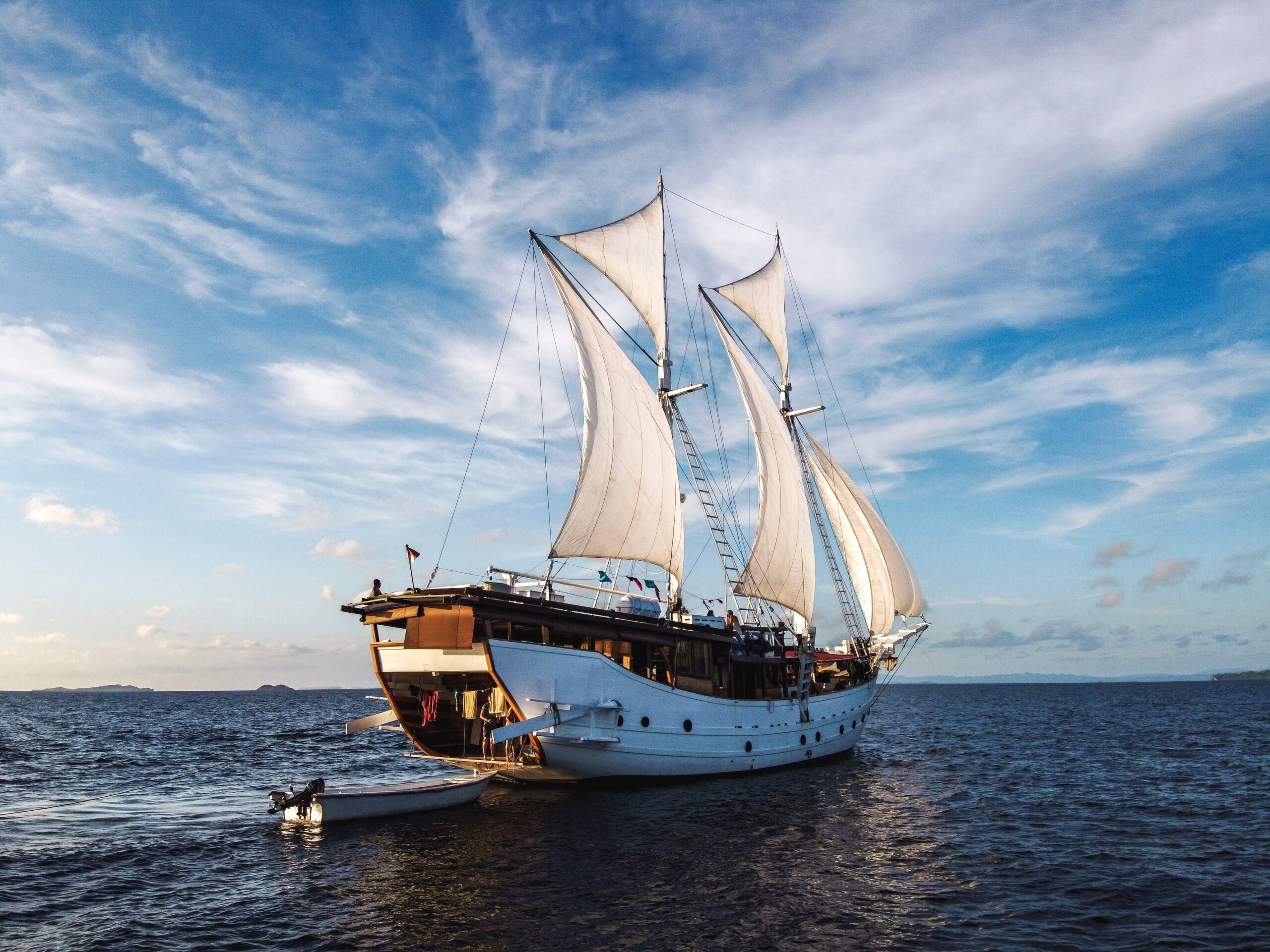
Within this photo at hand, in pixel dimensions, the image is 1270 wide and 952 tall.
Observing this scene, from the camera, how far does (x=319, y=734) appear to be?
5975 centimetres

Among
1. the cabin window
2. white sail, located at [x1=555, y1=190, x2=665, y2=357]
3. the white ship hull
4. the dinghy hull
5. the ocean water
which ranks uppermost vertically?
white sail, located at [x1=555, y1=190, x2=665, y2=357]

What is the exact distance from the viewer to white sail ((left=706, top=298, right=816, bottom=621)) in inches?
1580

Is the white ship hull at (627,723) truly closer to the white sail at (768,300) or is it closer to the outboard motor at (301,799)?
the outboard motor at (301,799)

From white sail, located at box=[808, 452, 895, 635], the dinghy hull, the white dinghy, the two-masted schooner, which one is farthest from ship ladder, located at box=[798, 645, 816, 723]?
the white dinghy

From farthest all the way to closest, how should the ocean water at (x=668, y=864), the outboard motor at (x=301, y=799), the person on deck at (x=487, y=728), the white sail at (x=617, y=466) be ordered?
the white sail at (x=617, y=466) < the person on deck at (x=487, y=728) < the outboard motor at (x=301, y=799) < the ocean water at (x=668, y=864)

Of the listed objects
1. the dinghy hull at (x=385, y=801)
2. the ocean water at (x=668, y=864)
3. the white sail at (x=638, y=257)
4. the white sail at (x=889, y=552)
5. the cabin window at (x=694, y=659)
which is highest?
the white sail at (x=638, y=257)

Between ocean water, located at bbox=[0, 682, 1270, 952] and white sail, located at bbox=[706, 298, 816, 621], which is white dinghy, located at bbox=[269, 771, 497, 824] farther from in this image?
white sail, located at bbox=[706, 298, 816, 621]

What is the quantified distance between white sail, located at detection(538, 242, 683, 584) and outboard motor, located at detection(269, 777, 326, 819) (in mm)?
11419

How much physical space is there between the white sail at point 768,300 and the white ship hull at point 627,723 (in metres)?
26.9

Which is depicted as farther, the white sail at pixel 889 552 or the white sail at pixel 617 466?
the white sail at pixel 889 552

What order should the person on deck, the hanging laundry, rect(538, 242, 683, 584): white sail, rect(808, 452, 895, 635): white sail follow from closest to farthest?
the person on deck → the hanging laundry → rect(538, 242, 683, 584): white sail → rect(808, 452, 895, 635): white sail

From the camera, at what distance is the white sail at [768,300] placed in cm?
5134

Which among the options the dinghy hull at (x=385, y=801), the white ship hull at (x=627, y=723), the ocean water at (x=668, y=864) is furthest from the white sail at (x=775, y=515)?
the dinghy hull at (x=385, y=801)

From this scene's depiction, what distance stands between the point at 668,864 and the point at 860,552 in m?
32.5
